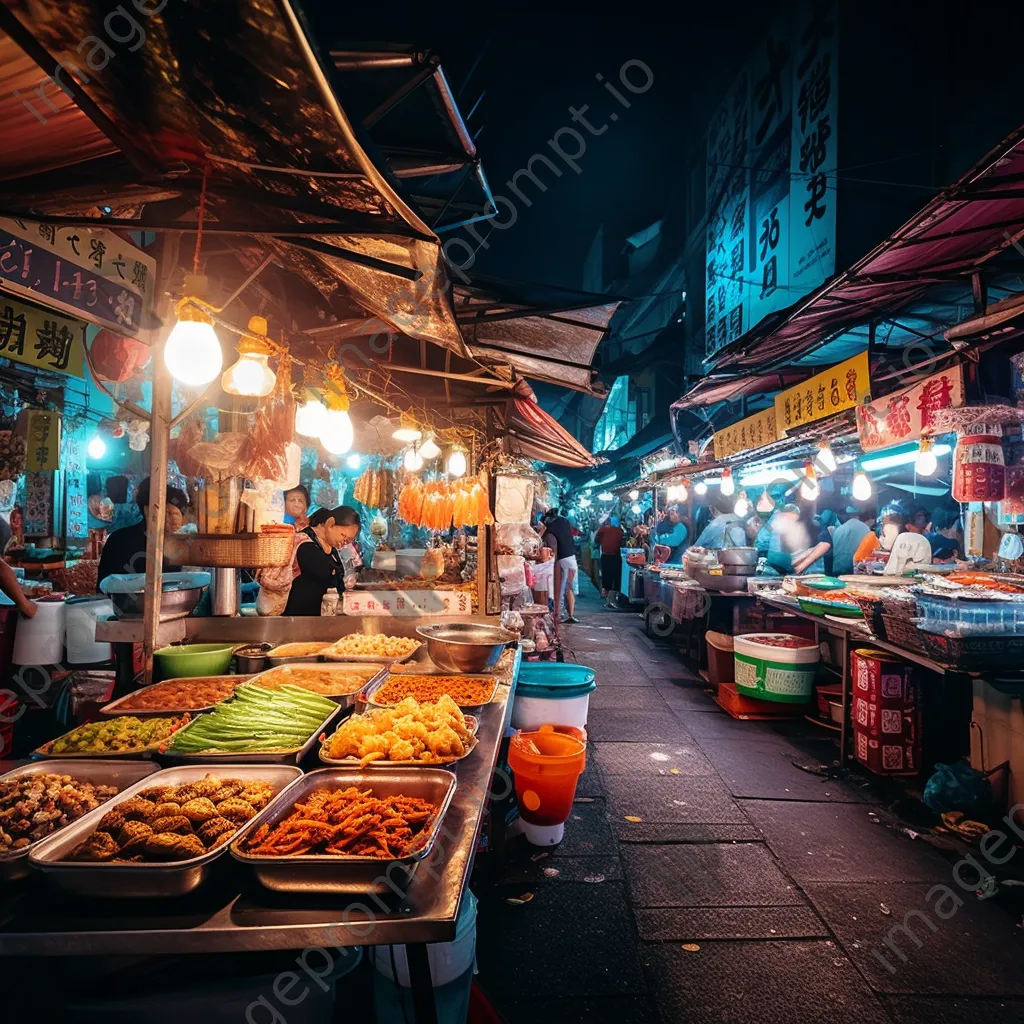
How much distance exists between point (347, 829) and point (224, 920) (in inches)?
16.4

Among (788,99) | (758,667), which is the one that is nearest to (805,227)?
(788,99)

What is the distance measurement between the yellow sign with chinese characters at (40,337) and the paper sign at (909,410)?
8726 mm

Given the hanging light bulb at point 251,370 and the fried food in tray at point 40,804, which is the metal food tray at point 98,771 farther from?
the hanging light bulb at point 251,370

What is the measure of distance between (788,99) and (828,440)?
7.36m

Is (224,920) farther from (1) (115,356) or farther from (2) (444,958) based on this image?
(1) (115,356)

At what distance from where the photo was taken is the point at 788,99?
11.4 m

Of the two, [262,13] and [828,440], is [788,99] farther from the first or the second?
[262,13]

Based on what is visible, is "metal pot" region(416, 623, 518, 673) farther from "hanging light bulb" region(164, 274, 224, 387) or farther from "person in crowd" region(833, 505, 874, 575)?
"person in crowd" region(833, 505, 874, 575)

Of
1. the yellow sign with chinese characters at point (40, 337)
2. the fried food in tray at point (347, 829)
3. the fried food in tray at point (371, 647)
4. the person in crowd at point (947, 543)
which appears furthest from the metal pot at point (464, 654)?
the person in crowd at point (947, 543)

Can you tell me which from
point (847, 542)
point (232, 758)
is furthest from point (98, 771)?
point (847, 542)

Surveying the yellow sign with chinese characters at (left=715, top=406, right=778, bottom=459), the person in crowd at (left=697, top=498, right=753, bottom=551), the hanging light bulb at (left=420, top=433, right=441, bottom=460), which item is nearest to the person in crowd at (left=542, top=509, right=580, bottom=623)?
the person in crowd at (left=697, top=498, right=753, bottom=551)

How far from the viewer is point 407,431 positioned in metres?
7.89

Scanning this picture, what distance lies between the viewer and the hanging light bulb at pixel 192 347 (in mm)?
2877

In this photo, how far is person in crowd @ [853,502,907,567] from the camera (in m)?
10.8
